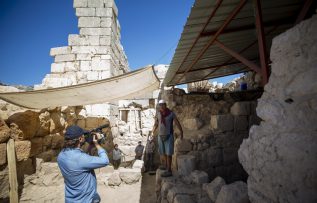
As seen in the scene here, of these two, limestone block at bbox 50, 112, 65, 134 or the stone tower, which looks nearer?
limestone block at bbox 50, 112, 65, 134

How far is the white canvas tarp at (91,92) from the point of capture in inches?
148

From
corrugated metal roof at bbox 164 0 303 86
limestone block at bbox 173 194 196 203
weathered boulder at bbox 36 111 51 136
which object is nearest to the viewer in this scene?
corrugated metal roof at bbox 164 0 303 86

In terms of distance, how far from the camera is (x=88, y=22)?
6.68 meters

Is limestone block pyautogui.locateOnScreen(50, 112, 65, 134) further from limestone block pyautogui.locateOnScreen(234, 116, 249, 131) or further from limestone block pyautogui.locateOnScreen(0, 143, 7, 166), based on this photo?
limestone block pyautogui.locateOnScreen(234, 116, 249, 131)

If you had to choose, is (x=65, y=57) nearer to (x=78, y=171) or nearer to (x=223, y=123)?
(x=78, y=171)

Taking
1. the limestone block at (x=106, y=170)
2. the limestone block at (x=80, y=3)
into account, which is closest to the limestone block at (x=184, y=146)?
the limestone block at (x=106, y=170)

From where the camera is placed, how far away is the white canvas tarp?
12.3ft

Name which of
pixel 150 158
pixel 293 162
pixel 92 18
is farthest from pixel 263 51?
pixel 92 18

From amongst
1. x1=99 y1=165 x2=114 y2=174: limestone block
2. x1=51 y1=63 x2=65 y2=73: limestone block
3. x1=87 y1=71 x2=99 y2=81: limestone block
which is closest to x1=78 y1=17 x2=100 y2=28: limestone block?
x1=51 y1=63 x2=65 y2=73: limestone block

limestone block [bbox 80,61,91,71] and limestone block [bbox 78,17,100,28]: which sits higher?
limestone block [bbox 78,17,100,28]

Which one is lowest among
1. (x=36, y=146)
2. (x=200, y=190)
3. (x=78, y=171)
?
(x=200, y=190)

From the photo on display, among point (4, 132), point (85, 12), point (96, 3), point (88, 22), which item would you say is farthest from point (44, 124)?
point (96, 3)

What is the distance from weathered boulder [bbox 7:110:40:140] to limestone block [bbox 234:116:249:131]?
15.7 feet

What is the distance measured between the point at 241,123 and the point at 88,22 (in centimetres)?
632
